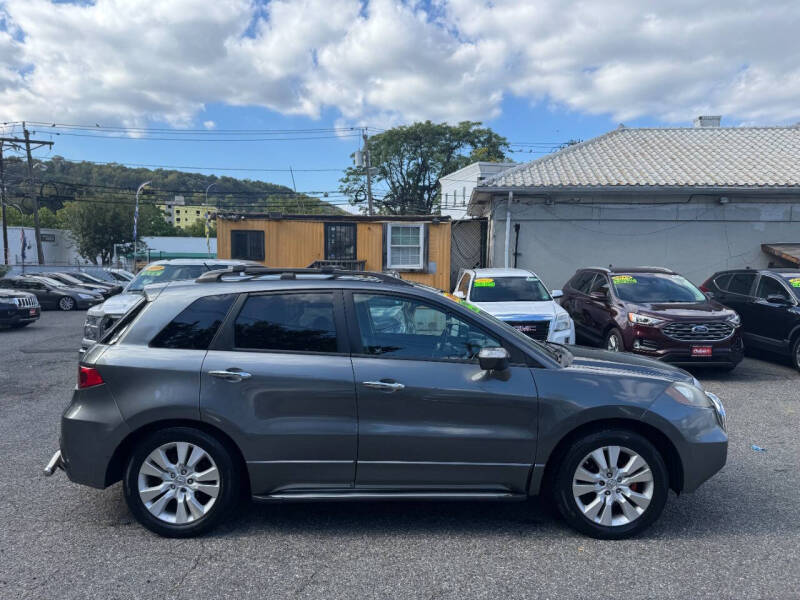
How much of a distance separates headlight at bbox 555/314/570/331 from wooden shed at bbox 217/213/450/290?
8.18 m

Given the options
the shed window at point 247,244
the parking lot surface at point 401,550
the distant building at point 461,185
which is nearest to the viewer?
the parking lot surface at point 401,550

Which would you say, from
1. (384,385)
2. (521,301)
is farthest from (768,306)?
(384,385)

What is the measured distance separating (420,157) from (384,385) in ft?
155

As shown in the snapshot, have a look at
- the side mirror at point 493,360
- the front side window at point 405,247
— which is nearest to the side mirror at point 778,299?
the side mirror at point 493,360

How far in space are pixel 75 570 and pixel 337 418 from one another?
5.46ft

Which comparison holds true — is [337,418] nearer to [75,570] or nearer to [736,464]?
[75,570]

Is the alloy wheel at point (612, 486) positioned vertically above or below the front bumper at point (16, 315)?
above

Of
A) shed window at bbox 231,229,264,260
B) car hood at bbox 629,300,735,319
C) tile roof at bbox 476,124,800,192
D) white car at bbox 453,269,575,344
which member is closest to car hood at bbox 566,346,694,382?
white car at bbox 453,269,575,344

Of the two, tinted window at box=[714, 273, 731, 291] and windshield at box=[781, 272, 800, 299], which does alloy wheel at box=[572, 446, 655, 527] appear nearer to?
windshield at box=[781, 272, 800, 299]

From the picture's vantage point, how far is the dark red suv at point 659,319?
7758mm

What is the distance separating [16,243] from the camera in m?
46.1

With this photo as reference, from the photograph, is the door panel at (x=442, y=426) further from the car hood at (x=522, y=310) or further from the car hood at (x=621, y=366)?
the car hood at (x=522, y=310)

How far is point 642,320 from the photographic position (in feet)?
26.2

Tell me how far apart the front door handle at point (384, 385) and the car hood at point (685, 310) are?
5.82 m
